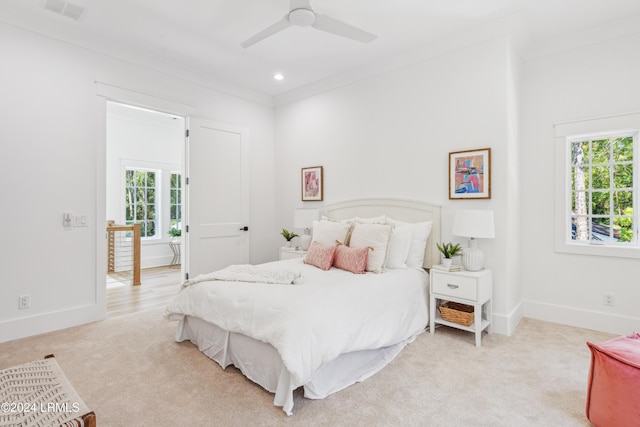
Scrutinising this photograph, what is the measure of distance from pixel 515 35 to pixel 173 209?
22.1 feet

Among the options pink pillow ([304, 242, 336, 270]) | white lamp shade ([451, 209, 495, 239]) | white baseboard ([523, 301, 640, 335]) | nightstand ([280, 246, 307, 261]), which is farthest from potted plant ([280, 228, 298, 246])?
white baseboard ([523, 301, 640, 335])

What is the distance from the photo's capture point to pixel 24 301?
3.00m

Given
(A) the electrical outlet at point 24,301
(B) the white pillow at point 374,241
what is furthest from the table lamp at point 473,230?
(A) the electrical outlet at point 24,301

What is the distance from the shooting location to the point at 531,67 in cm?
352

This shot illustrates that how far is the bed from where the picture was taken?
6.47ft

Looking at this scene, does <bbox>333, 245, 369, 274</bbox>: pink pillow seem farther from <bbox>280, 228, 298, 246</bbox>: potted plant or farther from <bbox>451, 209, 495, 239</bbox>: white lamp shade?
<bbox>280, 228, 298, 246</bbox>: potted plant

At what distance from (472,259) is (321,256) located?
137 centimetres

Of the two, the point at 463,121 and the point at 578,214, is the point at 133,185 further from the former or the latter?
the point at 578,214

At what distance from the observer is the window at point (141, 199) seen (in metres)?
6.63

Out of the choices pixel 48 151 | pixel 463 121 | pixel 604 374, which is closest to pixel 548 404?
pixel 604 374

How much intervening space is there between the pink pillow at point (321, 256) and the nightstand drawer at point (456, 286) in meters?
0.97

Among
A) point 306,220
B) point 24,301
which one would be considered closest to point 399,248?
point 306,220

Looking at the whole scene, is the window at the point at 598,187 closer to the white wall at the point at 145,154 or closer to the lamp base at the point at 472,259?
the lamp base at the point at 472,259

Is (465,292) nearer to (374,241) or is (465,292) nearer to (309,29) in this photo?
(374,241)
